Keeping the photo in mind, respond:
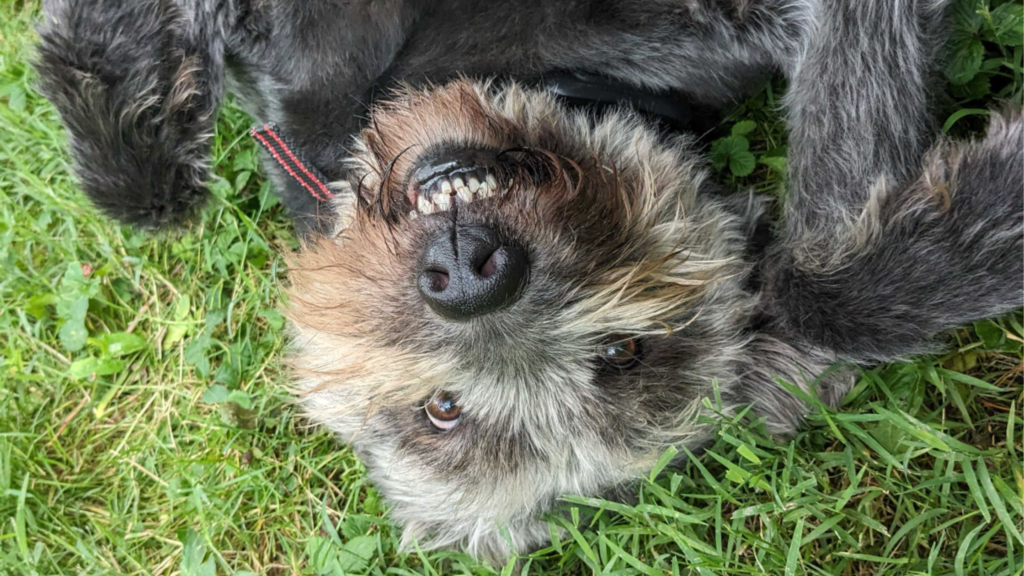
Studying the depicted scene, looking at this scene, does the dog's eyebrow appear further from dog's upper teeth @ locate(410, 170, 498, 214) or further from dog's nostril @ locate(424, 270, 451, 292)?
dog's nostril @ locate(424, 270, 451, 292)

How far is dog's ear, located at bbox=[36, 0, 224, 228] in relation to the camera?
328 cm

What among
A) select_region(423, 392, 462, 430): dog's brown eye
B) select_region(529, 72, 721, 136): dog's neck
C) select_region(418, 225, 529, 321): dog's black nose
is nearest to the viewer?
select_region(418, 225, 529, 321): dog's black nose

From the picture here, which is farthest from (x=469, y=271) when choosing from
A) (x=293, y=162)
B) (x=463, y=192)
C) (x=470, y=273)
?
(x=293, y=162)

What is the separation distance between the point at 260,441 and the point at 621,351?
7.87ft

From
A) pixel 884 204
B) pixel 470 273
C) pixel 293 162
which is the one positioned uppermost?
pixel 884 204

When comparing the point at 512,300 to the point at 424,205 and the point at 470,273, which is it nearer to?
the point at 470,273

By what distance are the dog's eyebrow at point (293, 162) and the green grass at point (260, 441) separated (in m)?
0.56

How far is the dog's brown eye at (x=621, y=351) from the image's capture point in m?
2.74

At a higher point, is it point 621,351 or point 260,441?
point 621,351

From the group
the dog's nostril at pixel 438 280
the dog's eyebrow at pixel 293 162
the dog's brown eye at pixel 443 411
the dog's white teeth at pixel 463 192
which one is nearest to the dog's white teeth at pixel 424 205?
the dog's white teeth at pixel 463 192

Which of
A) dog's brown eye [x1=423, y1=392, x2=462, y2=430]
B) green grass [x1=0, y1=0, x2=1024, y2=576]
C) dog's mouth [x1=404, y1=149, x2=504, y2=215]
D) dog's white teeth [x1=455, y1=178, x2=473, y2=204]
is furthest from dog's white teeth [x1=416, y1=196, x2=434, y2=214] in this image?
green grass [x1=0, y1=0, x2=1024, y2=576]

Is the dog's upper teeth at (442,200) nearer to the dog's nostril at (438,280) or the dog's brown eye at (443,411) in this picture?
the dog's nostril at (438,280)

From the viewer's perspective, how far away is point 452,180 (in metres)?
2.56

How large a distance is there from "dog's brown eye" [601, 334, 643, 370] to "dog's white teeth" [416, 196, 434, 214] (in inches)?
30.4
